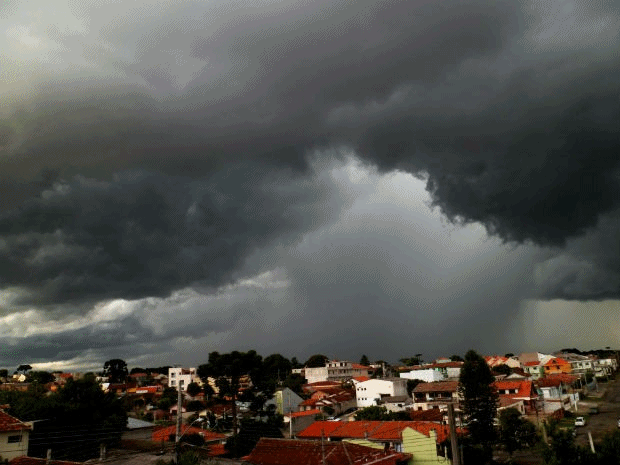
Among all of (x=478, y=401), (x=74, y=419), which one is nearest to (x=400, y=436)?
(x=478, y=401)

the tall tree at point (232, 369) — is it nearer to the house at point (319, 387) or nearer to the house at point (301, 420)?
the house at point (301, 420)

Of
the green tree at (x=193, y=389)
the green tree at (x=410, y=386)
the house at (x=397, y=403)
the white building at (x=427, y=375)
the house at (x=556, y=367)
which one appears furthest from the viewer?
the house at (x=556, y=367)

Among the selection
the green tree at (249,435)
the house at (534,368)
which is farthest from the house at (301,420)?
the house at (534,368)

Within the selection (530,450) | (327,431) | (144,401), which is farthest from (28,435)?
(144,401)

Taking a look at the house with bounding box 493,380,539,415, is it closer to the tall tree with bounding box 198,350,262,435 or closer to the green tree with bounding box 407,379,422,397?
the green tree with bounding box 407,379,422,397

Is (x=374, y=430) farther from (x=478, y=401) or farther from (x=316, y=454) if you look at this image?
(x=478, y=401)

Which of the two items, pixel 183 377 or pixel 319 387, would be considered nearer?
pixel 319 387

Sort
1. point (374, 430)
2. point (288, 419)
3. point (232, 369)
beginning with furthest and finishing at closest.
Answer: point (288, 419)
point (232, 369)
point (374, 430)
